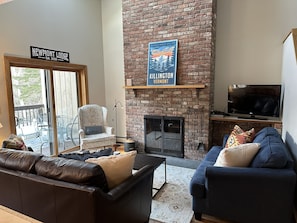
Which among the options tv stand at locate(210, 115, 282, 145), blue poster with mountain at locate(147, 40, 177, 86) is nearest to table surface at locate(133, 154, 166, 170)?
tv stand at locate(210, 115, 282, 145)

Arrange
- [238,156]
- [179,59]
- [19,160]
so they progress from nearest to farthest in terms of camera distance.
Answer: [19,160] → [238,156] → [179,59]

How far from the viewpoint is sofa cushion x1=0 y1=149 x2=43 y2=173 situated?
1.84 meters

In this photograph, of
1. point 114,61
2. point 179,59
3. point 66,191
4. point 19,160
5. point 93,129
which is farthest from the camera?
point 114,61

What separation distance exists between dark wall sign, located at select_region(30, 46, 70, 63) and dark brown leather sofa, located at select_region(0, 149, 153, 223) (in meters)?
2.37

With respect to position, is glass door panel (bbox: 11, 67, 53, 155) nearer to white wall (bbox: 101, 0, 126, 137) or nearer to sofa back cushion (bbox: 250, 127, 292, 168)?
white wall (bbox: 101, 0, 126, 137)

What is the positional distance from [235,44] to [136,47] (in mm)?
2045

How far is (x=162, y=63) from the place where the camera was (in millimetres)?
4277

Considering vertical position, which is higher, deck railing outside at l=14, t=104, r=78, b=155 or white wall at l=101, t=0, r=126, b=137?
white wall at l=101, t=0, r=126, b=137

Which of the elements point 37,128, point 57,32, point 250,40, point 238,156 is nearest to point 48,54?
point 57,32

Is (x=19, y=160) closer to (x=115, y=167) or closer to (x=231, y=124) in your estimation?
(x=115, y=167)

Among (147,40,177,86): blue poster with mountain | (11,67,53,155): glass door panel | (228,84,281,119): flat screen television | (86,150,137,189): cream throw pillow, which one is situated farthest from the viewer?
(147,40,177,86): blue poster with mountain

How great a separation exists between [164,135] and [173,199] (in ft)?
5.90

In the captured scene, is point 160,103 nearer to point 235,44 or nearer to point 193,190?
point 235,44

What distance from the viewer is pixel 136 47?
14.9ft
